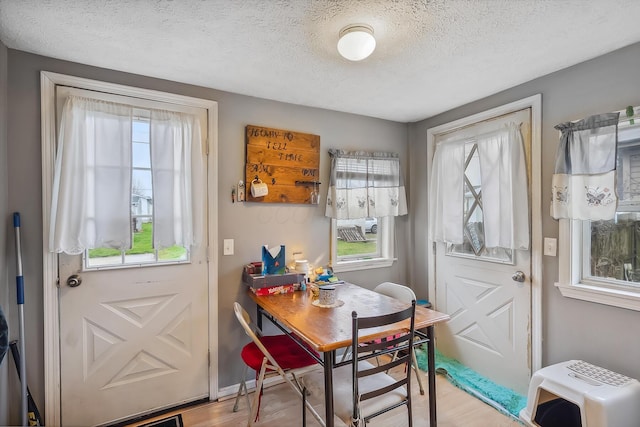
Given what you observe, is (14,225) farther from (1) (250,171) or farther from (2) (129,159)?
(1) (250,171)

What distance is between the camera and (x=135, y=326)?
A: 213 centimetres

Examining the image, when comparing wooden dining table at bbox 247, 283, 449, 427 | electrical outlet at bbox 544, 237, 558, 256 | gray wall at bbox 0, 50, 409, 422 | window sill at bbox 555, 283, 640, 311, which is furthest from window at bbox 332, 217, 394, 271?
window sill at bbox 555, 283, 640, 311

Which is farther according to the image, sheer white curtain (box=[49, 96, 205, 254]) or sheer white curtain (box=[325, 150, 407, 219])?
sheer white curtain (box=[325, 150, 407, 219])

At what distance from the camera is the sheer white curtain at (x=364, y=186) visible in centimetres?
283

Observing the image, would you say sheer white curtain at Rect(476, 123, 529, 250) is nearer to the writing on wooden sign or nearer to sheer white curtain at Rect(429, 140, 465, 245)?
sheer white curtain at Rect(429, 140, 465, 245)

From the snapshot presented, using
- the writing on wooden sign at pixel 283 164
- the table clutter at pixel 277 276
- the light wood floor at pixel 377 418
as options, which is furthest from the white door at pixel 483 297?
the writing on wooden sign at pixel 283 164

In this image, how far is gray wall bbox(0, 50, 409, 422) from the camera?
72.6 inches

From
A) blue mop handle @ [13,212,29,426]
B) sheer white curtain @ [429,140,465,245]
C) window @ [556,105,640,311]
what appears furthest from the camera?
sheer white curtain @ [429,140,465,245]

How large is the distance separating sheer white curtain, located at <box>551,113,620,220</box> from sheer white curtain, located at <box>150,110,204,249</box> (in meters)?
2.44

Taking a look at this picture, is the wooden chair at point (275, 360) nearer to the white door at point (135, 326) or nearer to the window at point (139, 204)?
the white door at point (135, 326)

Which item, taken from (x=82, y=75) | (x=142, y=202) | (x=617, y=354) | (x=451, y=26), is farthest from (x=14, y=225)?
(x=617, y=354)

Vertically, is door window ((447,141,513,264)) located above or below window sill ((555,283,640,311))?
above

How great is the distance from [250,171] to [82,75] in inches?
47.4

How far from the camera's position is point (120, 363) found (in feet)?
6.86
